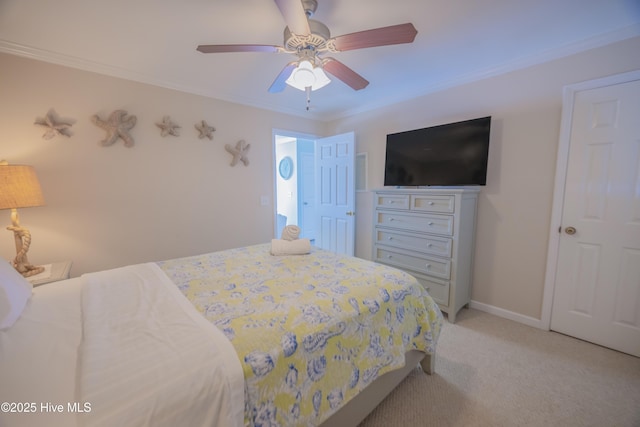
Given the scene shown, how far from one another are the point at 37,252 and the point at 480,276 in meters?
4.16

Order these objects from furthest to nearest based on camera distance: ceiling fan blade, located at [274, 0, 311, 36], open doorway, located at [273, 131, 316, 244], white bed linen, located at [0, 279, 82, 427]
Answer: open doorway, located at [273, 131, 316, 244], ceiling fan blade, located at [274, 0, 311, 36], white bed linen, located at [0, 279, 82, 427]

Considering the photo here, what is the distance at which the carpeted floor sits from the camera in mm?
1422

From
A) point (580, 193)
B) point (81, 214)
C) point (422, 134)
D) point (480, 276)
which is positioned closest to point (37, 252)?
point (81, 214)

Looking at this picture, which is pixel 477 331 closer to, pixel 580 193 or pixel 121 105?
pixel 580 193

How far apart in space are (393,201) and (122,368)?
254cm

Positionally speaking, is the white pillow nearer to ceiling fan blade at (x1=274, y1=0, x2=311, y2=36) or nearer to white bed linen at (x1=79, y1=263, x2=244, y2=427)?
white bed linen at (x1=79, y1=263, x2=244, y2=427)

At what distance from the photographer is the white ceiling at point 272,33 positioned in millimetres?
1547

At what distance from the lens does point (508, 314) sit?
8.04 feet

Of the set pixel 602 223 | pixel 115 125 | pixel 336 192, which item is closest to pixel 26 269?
pixel 115 125

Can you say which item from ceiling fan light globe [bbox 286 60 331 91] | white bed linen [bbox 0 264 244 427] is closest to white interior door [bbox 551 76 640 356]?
ceiling fan light globe [bbox 286 60 331 91]

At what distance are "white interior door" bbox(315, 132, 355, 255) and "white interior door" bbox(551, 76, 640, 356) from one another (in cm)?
215

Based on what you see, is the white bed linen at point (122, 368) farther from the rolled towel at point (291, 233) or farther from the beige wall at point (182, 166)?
the beige wall at point (182, 166)

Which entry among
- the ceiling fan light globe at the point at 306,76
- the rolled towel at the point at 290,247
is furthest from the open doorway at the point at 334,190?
the ceiling fan light globe at the point at 306,76

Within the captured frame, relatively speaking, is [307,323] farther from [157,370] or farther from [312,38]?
[312,38]
